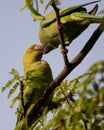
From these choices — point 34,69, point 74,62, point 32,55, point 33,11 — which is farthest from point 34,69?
point 33,11

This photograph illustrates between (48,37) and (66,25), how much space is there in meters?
0.26

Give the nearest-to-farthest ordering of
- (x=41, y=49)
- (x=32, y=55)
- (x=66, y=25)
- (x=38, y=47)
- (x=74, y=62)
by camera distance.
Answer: (x=74, y=62) < (x=66, y=25) < (x=41, y=49) < (x=38, y=47) < (x=32, y=55)

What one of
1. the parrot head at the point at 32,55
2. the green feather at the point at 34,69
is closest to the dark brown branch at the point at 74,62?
the green feather at the point at 34,69

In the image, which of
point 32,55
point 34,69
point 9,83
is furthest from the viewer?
point 32,55

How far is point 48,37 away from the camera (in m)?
3.81

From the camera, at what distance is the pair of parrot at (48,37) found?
245 centimetres

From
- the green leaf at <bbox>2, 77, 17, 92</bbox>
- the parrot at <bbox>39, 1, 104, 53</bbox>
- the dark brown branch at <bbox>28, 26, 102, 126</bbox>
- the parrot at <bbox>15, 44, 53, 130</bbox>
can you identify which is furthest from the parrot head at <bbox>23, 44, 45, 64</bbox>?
the dark brown branch at <bbox>28, 26, 102, 126</bbox>

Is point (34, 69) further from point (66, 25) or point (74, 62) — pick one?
point (74, 62)

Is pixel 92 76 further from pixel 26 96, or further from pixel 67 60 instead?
pixel 26 96

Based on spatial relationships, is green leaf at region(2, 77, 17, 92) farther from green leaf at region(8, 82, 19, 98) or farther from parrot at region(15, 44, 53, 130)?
parrot at region(15, 44, 53, 130)

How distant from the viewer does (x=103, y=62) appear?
976 millimetres

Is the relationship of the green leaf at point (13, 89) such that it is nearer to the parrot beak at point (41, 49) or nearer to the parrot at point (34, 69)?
the parrot at point (34, 69)

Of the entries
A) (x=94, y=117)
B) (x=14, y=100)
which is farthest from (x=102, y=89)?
(x=14, y=100)

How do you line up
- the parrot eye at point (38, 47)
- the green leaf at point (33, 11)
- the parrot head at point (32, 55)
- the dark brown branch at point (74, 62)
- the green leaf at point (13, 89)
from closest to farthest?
the green leaf at point (33, 11) < the dark brown branch at point (74, 62) < the green leaf at point (13, 89) < the parrot eye at point (38, 47) < the parrot head at point (32, 55)
